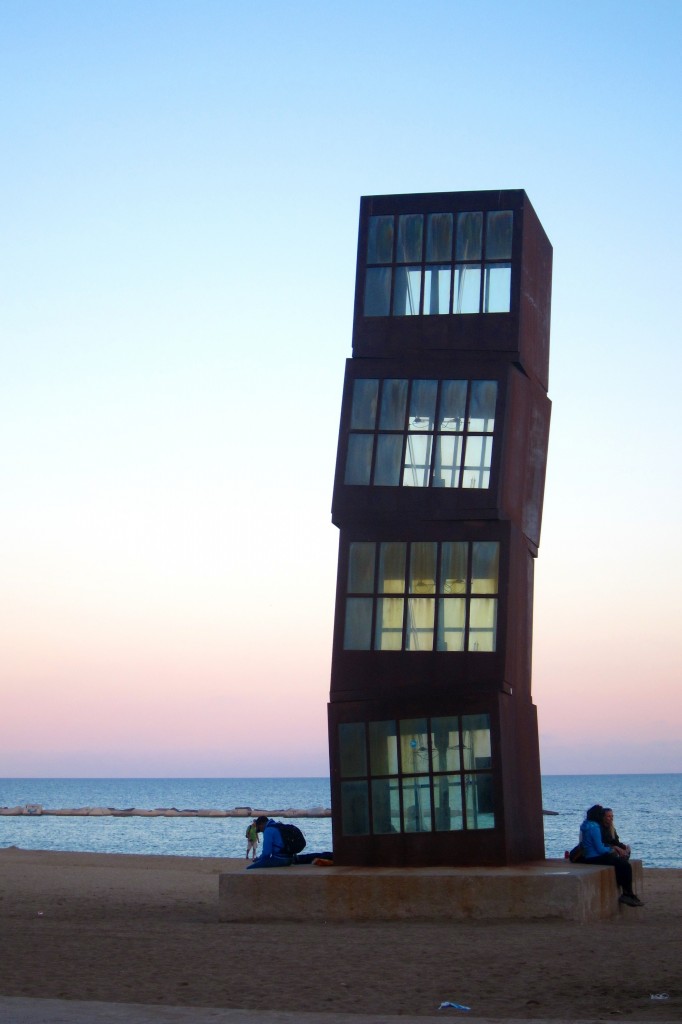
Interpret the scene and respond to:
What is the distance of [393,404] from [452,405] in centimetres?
98

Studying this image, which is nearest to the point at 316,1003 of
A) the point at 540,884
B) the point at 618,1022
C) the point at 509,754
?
the point at 618,1022

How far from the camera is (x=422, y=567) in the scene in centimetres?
2091

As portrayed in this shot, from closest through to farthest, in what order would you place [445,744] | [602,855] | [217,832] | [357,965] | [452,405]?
[357,965], [602,855], [445,744], [452,405], [217,832]

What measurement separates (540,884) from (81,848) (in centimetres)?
5018

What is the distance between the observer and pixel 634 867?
2228cm

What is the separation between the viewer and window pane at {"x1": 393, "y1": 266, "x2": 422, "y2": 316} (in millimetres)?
21922

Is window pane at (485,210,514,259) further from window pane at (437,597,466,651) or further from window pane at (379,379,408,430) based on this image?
window pane at (437,597,466,651)

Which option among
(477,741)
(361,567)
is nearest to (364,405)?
(361,567)

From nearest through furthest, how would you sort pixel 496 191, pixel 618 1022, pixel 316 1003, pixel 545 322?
1. pixel 618 1022
2. pixel 316 1003
3. pixel 496 191
4. pixel 545 322

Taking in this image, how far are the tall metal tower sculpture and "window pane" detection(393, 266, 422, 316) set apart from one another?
0.11ft

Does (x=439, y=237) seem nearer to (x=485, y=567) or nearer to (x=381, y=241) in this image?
(x=381, y=241)

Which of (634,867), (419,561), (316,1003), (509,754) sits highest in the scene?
(419,561)

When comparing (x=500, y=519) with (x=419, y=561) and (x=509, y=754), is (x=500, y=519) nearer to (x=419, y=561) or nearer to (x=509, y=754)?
(x=419, y=561)

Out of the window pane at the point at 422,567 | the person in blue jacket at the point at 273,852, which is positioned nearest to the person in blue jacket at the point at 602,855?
the window pane at the point at 422,567
